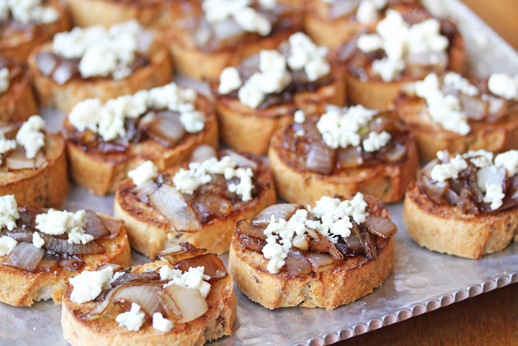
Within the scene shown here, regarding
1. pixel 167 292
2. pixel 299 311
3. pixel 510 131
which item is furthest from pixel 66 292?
pixel 510 131

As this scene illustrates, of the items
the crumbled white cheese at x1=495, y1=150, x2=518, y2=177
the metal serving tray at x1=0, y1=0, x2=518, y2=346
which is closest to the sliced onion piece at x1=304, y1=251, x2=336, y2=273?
the metal serving tray at x1=0, y1=0, x2=518, y2=346

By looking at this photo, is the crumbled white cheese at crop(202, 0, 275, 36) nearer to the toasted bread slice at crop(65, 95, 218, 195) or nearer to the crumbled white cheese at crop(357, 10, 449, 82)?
the crumbled white cheese at crop(357, 10, 449, 82)

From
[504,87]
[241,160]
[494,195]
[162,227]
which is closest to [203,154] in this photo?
[241,160]

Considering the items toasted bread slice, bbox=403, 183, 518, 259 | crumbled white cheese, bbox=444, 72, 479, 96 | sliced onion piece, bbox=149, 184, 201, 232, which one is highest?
crumbled white cheese, bbox=444, 72, 479, 96

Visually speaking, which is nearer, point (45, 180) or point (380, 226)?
point (380, 226)

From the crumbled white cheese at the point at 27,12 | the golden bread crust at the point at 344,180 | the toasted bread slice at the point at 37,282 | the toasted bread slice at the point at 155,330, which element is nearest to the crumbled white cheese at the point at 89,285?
the toasted bread slice at the point at 155,330

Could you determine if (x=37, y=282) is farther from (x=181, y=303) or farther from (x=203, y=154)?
(x=203, y=154)
